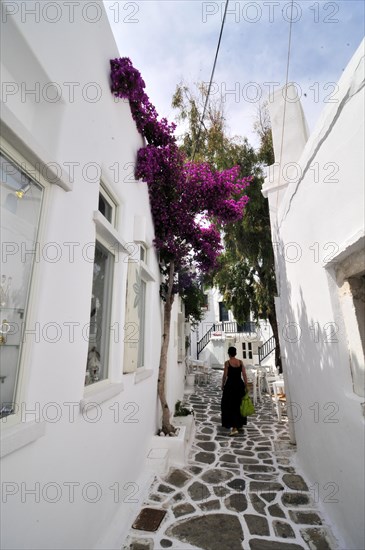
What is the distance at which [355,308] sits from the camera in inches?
109

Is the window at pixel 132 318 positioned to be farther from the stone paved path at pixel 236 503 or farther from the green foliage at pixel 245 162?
the green foliage at pixel 245 162

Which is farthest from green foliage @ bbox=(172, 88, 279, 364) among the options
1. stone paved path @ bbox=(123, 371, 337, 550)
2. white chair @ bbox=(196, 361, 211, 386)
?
stone paved path @ bbox=(123, 371, 337, 550)

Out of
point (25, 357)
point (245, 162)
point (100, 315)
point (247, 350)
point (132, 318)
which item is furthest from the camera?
point (247, 350)

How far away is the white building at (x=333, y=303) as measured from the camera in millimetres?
2545

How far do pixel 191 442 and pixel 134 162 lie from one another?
5.45 meters

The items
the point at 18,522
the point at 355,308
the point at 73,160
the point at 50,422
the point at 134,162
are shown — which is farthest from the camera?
the point at 134,162

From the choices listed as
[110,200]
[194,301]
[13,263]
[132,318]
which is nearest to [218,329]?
[194,301]

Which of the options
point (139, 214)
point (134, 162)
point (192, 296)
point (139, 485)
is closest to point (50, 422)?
point (139, 485)

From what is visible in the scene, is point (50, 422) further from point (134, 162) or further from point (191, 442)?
point (191, 442)

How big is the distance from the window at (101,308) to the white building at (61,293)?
2 centimetres

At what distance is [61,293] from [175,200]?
384 centimetres

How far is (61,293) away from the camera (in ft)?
7.10

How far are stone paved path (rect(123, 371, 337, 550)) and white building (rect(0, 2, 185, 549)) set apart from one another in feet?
1.68

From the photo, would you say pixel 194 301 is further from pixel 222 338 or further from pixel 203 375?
pixel 222 338
